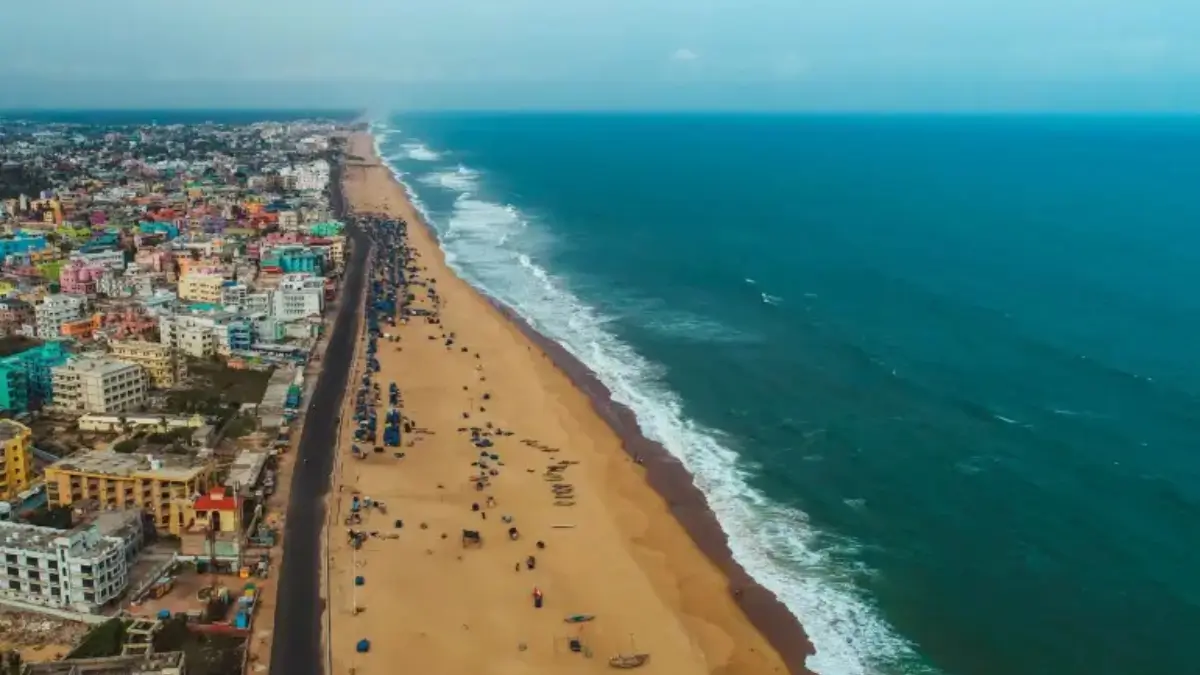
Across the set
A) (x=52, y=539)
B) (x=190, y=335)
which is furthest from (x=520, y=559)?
(x=190, y=335)

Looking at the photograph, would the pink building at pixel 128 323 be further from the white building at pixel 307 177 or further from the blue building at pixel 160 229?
the white building at pixel 307 177

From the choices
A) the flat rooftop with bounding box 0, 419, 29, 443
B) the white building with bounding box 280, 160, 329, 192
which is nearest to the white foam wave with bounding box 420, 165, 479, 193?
the white building with bounding box 280, 160, 329, 192

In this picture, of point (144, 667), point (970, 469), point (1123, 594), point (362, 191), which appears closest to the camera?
point (144, 667)

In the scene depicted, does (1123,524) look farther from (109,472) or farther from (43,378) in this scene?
(43,378)

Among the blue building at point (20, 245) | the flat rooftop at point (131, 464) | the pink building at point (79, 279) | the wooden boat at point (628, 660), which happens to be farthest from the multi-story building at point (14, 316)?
the wooden boat at point (628, 660)

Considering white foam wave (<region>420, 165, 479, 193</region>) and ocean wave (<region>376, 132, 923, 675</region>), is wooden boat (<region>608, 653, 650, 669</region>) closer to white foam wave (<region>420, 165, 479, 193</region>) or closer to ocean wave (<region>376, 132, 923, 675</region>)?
ocean wave (<region>376, 132, 923, 675</region>)

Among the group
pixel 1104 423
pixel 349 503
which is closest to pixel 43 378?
pixel 349 503
